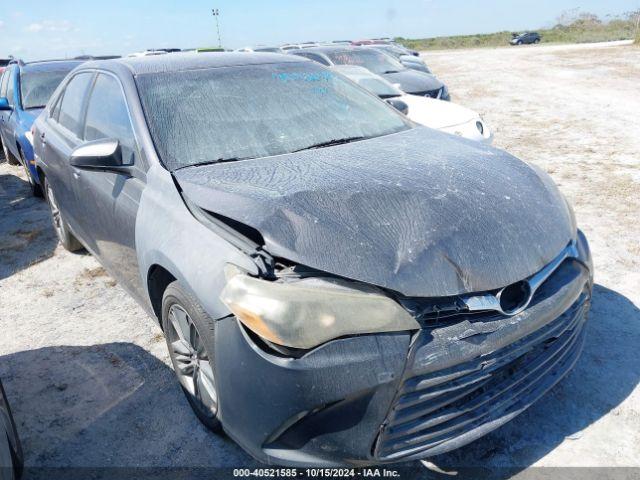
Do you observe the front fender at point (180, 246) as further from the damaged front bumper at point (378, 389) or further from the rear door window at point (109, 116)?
the rear door window at point (109, 116)

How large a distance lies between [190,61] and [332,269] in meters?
Answer: 2.13

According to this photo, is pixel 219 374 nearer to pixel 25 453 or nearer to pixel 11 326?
pixel 25 453

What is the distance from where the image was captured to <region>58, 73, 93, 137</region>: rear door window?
3693mm

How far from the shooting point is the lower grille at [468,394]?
5.83ft

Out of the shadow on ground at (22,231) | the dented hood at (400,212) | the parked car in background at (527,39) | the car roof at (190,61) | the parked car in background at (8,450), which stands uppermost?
the car roof at (190,61)

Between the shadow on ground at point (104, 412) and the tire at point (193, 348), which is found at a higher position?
the tire at point (193, 348)

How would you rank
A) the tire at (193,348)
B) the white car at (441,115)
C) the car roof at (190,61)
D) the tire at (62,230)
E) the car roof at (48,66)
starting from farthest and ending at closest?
the car roof at (48,66) < the white car at (441,115) < the tire at (62,230) < the car roof at (190,61) < the tire at (193,348)

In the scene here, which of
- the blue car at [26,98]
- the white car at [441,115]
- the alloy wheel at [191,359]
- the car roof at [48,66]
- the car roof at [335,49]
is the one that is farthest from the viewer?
the car roof at [335,49]

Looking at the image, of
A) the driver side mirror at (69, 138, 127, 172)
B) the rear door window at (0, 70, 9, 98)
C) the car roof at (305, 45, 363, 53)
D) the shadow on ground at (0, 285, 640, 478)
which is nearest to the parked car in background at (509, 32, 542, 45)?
the car roof at (305, 45, 363, 53)

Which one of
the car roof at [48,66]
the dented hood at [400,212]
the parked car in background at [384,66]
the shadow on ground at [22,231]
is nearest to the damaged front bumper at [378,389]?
the dented hood at [400,212]

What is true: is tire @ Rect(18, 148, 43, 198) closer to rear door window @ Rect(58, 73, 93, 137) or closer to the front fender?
rear door window @ Rect(58, 73, 93, 137)

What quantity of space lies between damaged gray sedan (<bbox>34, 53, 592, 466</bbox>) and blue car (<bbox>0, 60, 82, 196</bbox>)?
407 cm

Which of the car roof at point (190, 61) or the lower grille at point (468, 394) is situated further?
the car roof at point (190, 61)

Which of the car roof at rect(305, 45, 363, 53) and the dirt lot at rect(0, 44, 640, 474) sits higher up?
the car roof at rect(305, 45, 363, 53)
